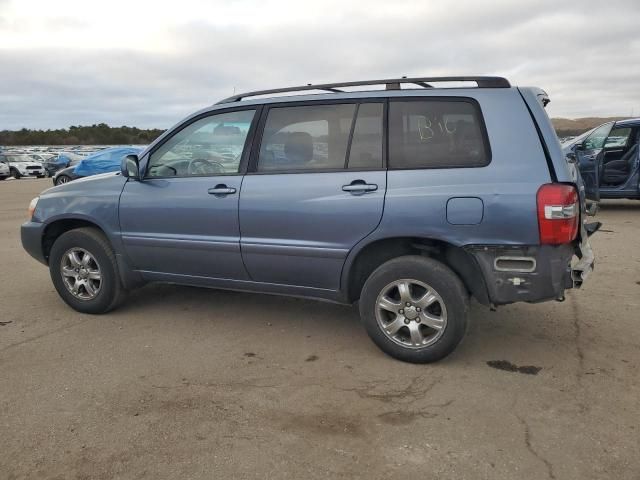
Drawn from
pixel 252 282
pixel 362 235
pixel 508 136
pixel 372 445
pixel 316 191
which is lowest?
pixel 372 445

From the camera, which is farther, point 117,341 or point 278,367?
point 117,341

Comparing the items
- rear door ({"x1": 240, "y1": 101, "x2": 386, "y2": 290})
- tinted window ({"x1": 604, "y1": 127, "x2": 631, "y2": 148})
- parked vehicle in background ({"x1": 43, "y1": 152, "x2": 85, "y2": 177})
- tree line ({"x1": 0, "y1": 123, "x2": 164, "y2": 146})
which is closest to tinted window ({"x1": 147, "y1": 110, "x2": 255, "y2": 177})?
rear door ({"x1": 240, "y1": 101, "x2": 386, "y2": 290})

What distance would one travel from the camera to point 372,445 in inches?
108

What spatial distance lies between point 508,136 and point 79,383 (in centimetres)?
308

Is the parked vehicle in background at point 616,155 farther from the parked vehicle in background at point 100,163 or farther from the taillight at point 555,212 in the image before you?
the parked vehicle in background at point 100,163

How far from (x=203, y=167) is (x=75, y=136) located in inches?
3268

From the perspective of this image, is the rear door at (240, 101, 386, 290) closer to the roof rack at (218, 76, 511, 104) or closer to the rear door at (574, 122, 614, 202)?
the roof rack at (218, 76, 511, 104)

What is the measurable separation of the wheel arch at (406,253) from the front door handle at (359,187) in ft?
1.10

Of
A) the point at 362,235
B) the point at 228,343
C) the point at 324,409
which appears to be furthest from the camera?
the point at 228,343

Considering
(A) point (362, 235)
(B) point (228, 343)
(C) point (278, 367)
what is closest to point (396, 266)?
(A) point (362, 235)

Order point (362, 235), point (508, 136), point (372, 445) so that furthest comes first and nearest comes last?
point (362, 235) → point (508, 136) → point (372, 445)

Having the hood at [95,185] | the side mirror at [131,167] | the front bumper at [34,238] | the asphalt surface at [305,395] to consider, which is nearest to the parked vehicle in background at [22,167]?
the front bumper at [34,238]

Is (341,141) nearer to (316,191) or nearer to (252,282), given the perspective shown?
(316,191)

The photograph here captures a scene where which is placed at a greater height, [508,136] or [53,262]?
[508,136]
